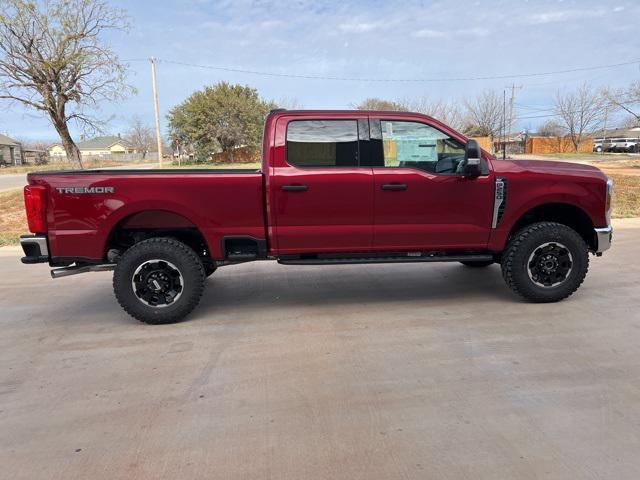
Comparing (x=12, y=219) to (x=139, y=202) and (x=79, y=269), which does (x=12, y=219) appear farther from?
(x=139, y=202)

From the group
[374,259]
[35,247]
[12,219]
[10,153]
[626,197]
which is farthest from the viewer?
[10,153]

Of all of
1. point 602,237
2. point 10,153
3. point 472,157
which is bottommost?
A: point 602,237

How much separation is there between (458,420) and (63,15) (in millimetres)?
16961

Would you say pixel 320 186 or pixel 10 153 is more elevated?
pixel 10 153

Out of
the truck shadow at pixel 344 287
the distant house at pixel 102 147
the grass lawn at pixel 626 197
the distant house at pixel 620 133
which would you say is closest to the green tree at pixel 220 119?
the grass lawn at pixel 626 197

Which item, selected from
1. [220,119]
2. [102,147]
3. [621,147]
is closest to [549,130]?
[621,147]

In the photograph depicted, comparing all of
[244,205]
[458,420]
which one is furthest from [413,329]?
[244,205]

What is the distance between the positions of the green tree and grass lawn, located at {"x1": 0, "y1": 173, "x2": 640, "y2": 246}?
1249 inches

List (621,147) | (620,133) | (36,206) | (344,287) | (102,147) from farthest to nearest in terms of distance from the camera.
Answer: (102,147), (620,133), (621,147), (344,287), (36,206)

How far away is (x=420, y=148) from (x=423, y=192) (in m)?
0.49

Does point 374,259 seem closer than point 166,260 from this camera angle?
No

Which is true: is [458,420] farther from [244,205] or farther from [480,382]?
[244,205]

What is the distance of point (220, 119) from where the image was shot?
4703 centimetres

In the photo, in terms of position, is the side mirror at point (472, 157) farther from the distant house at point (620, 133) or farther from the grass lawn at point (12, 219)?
the distant house at point (620, 133)
